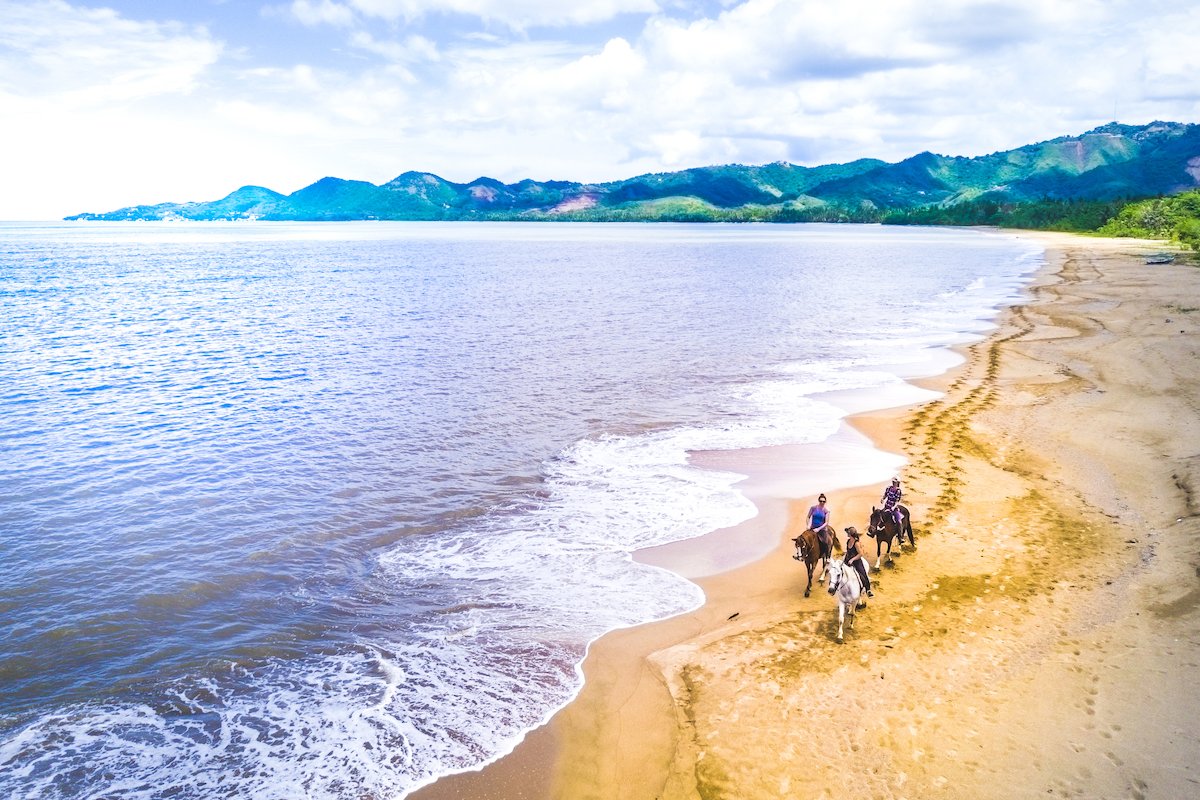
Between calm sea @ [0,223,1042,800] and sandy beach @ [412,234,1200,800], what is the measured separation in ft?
4.03

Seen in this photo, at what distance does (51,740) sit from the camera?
1185 cm

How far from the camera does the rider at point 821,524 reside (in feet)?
53.0

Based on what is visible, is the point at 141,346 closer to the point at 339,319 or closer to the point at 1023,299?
the point at 339,319

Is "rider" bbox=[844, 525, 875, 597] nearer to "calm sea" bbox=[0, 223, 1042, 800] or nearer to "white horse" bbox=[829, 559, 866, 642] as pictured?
"white horse" bbox=[829, 559, 866, 642]

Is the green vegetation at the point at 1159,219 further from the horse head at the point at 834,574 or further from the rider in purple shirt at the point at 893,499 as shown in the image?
the horse head at the point at 834,574

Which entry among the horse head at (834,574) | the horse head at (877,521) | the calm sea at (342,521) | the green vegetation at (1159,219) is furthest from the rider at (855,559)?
the green vegetation at (1159,219)

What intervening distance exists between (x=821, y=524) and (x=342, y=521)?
1359 cm

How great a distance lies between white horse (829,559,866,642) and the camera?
14.3 m

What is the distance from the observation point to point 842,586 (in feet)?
46.9

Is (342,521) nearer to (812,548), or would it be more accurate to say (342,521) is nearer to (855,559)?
(812,548)

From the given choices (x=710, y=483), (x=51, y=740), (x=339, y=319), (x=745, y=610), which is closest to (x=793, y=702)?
(x=745, y=610)

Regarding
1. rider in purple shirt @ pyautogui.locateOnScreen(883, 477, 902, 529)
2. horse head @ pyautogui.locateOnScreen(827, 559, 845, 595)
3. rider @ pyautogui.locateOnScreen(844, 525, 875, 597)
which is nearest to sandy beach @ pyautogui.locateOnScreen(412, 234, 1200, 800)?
rider @ pyautogui.locateOnScreen(844, 525, 875, 597)

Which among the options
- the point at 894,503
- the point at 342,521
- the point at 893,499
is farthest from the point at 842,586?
the point at 342,521

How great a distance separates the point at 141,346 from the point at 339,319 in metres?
16.0
